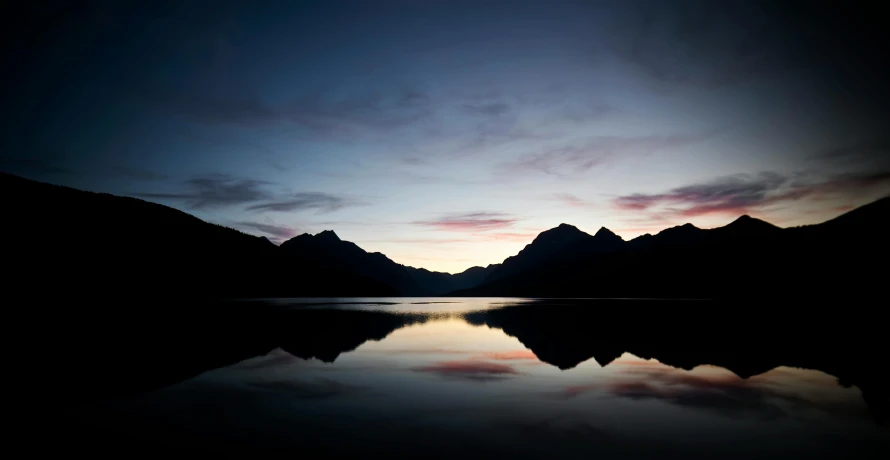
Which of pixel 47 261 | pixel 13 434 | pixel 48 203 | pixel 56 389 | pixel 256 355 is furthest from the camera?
pixel 48 203

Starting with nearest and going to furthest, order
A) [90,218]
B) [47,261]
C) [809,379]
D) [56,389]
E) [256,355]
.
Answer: [56,389] → [809,379] → [256,355] → [47,261] → [90,218]

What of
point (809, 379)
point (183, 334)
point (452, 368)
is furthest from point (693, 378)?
point (183, 334)

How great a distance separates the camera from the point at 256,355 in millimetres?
30500

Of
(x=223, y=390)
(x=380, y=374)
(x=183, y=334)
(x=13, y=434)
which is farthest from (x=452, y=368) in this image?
(x=183, y=334)

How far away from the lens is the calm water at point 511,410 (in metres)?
13.2

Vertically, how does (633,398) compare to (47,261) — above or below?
below

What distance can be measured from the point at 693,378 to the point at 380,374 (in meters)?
18.0

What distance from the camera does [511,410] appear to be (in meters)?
17.2

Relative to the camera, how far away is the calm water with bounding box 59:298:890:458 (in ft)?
43.3

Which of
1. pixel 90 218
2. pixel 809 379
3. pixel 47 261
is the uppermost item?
pixel 90 218

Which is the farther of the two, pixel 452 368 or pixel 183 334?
pixel 183 334

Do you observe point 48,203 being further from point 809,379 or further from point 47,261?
point 809,379

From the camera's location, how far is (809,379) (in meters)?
23.5

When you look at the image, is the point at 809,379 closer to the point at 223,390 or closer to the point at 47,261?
the point at 223,390
